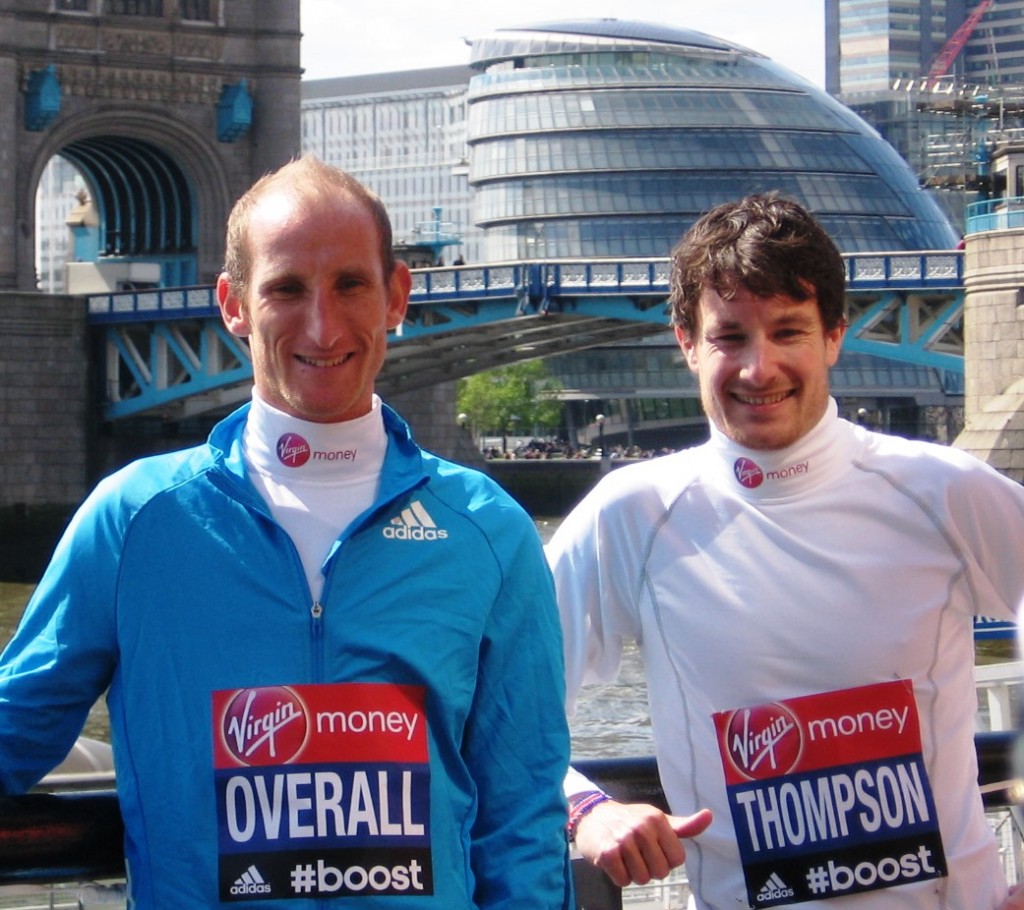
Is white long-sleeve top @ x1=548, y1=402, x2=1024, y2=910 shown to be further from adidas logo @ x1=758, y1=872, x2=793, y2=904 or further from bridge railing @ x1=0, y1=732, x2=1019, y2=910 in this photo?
bridge railing @ x1=0, y1=732, x2=1019, y2=910

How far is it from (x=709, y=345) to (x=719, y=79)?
64.8 metres

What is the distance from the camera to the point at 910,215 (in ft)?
214

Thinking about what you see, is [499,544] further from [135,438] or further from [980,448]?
[135,438]

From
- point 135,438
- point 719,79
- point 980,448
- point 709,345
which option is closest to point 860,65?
point 719,79

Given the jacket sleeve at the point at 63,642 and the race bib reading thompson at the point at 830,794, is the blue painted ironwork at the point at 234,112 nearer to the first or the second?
the race bib reading thompson at the point at 830,794

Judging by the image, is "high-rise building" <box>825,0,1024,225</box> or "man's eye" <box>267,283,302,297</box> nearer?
"man's eye" <box>267,283,302,297</box>

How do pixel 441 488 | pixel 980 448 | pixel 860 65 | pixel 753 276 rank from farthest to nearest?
pixel 860 65 < pixel 980 448 < pixel 753 276 < pixel 441 488

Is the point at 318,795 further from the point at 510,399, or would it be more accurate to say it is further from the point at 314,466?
the point at 510,399

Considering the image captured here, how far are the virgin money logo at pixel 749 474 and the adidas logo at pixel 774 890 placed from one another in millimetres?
533

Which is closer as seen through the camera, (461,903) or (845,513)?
(461,903)

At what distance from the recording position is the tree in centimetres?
6216

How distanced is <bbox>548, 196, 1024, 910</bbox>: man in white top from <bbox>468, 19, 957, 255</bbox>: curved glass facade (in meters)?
59.4

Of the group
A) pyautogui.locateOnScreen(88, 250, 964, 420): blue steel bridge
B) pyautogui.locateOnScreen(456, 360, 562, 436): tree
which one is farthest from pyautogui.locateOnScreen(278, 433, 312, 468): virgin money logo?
pyautogui.locateOnScreen(456, 360, 562, 436): tree

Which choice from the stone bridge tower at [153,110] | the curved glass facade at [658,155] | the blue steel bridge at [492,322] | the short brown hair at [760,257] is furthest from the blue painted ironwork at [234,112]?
the short brown hair at [760,257]
